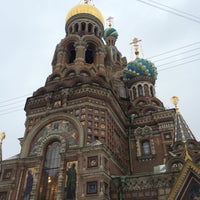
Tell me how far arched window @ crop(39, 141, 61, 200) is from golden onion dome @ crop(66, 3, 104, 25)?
13.0 meters

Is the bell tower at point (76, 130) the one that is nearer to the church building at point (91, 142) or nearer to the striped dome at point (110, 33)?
the church building at point (91, 142)

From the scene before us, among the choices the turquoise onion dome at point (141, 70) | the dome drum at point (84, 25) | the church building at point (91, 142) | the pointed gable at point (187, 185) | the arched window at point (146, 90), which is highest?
the dome drum at point (84, 25)

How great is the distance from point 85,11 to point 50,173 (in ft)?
48.9

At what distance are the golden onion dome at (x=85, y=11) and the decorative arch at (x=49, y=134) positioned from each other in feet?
37.1

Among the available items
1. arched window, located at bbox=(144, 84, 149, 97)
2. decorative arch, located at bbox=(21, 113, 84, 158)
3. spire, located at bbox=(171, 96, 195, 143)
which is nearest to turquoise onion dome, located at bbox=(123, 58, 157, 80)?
arched window, located at bbox=(144, 84, 149, 97)

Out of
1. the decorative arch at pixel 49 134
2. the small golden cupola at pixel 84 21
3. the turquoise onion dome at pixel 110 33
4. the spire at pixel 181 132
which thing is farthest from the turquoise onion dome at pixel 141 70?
the decorative arch at pixel 49 134

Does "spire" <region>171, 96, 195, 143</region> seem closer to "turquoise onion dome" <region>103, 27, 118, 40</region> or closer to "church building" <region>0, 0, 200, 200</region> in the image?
"church building" <region>0, 0, 200, 200</region>

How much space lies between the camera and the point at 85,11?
23078 millimetres

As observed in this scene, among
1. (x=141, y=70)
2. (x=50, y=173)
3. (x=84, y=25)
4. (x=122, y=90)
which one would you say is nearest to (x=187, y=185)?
(x=50, y=173)

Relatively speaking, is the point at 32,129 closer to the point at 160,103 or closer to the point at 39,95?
the point at 39,95

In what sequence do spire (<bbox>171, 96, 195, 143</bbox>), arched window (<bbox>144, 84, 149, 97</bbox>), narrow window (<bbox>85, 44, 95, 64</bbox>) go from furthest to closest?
arched window (<bbox>144, 84, 149, 97</bbox>) < narrow window (<bbox>85, 44, 95, 64</bbox>) < spire (<bbox>171, 96, 195, 143</bbox>)

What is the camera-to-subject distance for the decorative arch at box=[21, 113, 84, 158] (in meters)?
14.5

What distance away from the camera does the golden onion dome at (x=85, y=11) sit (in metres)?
23.1

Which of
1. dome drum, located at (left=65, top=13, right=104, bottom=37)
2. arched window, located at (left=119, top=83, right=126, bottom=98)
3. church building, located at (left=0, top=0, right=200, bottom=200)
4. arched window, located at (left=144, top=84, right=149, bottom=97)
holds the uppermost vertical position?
dome drum, located at (left=65, top=13, right=104, bottom=37)
